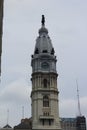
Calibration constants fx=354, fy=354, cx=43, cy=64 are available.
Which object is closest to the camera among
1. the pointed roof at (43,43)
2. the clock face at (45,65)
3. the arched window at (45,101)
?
the arched window at (45,101)

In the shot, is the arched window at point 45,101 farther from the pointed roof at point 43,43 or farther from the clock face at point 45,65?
the pointed roof at point 43,43

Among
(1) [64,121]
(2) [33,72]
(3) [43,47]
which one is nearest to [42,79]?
(2) [33,72]

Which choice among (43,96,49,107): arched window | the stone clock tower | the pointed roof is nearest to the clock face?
the stone clock tower

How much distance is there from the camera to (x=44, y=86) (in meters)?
122

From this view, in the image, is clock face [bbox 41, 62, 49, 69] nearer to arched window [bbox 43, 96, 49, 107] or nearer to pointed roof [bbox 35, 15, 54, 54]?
pointed roof [bbox 35, 15, 54, 54]

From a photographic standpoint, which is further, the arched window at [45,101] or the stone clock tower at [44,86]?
the arched window at [45,101]

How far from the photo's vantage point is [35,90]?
120500mm

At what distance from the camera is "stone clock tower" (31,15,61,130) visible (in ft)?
382

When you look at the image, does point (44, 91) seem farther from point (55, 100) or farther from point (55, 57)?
point (55, 57)

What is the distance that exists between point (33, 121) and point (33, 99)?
775 cm

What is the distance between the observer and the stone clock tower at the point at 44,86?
116375 mm

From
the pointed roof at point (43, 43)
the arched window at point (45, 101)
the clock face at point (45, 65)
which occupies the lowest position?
the arched window at point (45, 101)

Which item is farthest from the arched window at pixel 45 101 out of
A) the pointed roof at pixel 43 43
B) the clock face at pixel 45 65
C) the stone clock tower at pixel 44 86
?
the pointed roof at pixel 43 43

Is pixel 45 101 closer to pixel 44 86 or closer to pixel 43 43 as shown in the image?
pixel 44 86
